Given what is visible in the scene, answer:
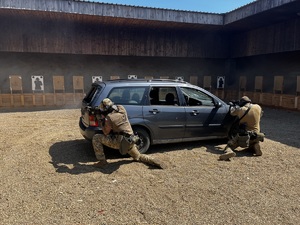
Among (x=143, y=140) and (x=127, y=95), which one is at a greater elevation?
(x=127, y=95)

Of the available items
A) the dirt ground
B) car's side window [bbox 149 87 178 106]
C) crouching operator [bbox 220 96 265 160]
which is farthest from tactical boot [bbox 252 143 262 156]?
car's side window [bbox 149 87 178 106]

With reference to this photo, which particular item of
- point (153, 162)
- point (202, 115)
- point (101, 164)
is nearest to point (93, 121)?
point (101, 164)

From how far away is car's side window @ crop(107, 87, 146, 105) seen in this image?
509 centimetres

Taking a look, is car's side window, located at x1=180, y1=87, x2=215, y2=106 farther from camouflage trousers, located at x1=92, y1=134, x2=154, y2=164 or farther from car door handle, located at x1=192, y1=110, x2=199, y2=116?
camouflage trousers, located at x1=92, y1=134, x2=154, y2=164

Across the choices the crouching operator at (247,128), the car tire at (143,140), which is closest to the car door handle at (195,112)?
the crouching operator at (247,128)

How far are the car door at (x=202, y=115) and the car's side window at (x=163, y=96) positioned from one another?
0.84 ft

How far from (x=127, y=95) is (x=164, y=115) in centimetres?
96

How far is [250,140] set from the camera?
535cm

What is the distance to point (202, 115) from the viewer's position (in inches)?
225

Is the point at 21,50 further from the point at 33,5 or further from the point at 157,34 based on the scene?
the point at 157,34

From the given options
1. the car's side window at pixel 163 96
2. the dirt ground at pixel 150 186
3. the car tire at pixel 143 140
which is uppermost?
the car's side window at pixel 163 96

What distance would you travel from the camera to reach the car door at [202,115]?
18.5 ft

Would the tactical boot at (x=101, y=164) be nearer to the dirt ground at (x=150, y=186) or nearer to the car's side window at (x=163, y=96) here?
the dirt ground at (x=150, y=186)

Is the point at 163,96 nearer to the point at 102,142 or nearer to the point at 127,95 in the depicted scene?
the point at 127,95
